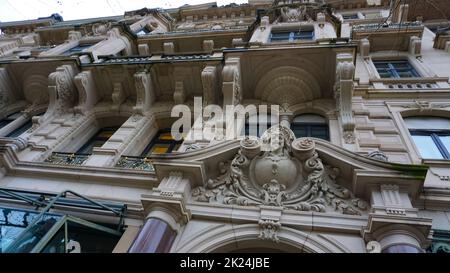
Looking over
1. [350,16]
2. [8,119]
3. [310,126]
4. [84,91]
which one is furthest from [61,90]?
[350,16]

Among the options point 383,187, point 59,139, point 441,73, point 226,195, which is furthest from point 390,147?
point 59,139

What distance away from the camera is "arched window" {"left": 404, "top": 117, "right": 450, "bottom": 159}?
27.5ft

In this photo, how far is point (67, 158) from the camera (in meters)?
9.82

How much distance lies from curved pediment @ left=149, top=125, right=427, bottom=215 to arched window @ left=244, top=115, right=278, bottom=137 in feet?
8.68

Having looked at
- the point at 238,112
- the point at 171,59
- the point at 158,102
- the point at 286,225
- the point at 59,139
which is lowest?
the point at 286,225

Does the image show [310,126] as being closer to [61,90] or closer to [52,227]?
[52,227]

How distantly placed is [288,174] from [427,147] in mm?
4612

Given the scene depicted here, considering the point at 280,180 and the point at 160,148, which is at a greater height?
the point at 160,148

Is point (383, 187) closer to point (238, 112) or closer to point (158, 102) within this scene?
point (238, 112)

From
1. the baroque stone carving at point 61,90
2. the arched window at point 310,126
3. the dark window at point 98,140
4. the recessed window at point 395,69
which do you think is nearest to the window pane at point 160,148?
the dark window at point 98,140

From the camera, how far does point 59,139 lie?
35.0ft

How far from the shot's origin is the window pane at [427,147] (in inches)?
326

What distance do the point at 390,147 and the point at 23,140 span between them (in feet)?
36.6

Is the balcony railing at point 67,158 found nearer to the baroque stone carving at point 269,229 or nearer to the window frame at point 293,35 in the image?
the baroque stone carving at point 269,229
